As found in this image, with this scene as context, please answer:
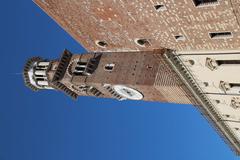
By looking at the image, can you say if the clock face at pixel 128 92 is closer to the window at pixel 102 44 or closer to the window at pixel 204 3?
the window at pixel 102 44

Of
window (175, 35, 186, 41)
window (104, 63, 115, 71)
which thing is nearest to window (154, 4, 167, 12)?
window (175, 35, 186, 41)

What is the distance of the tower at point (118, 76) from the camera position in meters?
20.3

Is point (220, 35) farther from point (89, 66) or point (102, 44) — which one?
point (89, 66)

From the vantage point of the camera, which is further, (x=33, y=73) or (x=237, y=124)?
(x=33, y=73)

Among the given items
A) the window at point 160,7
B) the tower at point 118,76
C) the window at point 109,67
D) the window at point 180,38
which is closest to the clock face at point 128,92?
the tower at point 118,76

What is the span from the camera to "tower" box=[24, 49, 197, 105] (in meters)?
20.3

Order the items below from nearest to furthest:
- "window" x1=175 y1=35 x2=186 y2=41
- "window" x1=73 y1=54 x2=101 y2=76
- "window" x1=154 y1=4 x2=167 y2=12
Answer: "window" x1=154 y1=4 x2=167 y2=12 < "window" x1=175 y1=35 x2=186 y2=41 < "window" x1=73 y1=54 x2=101 y2=76

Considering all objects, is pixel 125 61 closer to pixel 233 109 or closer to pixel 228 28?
pixel 233 109

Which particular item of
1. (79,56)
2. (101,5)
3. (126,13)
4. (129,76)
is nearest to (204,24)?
(126,13)

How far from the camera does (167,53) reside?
19031 millimetres

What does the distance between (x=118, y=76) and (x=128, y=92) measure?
46.8 inches

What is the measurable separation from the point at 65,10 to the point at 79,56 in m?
5.03

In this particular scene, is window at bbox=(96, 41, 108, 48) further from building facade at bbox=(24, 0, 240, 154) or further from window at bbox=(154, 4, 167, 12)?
window at bbox=(154, 4, 167, 12)

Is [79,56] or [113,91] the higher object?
[79,56]
